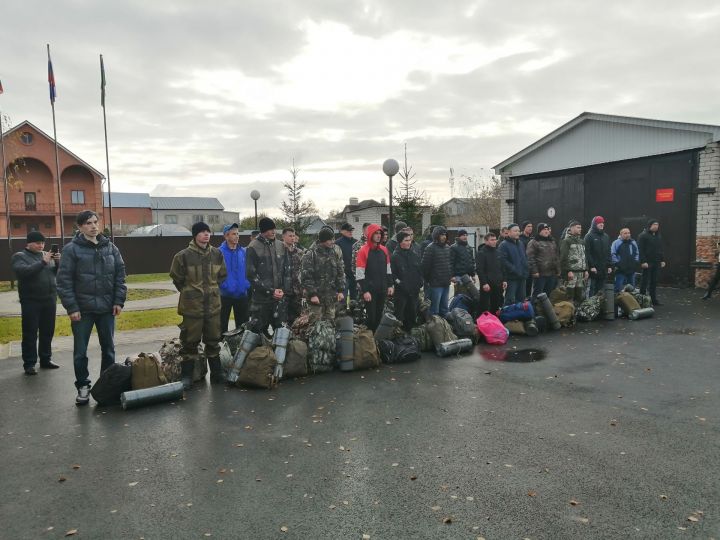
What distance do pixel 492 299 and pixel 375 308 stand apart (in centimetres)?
299

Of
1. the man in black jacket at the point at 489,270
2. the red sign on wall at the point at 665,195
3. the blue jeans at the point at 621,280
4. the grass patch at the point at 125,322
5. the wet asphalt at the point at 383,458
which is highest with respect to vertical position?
the red sign on wall at the point at 665,195

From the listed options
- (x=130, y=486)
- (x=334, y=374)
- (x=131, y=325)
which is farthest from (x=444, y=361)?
(x=131, y=325)

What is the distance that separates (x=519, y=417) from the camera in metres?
5.59

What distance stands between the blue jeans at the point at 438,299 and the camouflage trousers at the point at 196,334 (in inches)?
175

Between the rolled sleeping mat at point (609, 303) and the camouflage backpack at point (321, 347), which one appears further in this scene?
the rolled sleeping mat at point (609, 303)

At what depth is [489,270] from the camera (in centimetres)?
1045

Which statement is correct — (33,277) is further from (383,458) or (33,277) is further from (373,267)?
(383,458)

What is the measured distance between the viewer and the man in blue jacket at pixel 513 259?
10.7 m

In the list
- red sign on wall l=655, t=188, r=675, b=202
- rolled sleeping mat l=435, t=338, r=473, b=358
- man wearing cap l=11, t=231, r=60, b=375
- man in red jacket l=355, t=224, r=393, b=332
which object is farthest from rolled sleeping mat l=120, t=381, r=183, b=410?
red sign on wall l=655, t=188, r=675, b=202

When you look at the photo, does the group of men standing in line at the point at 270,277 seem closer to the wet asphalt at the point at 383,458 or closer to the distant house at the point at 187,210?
the wet asphalt at the point at 383,458

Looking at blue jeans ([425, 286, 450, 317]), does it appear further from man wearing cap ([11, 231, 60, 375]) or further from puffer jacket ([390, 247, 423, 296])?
man wearing cap ([11, 231, 60, 375])

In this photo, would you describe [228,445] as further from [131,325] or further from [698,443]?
[131,325]

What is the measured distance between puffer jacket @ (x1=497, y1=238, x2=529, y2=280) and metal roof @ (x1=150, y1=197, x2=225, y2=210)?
81938 mm

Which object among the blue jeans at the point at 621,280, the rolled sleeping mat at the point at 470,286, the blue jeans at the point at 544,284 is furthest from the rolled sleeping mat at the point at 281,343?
the blue jeans at the point at 621,280
